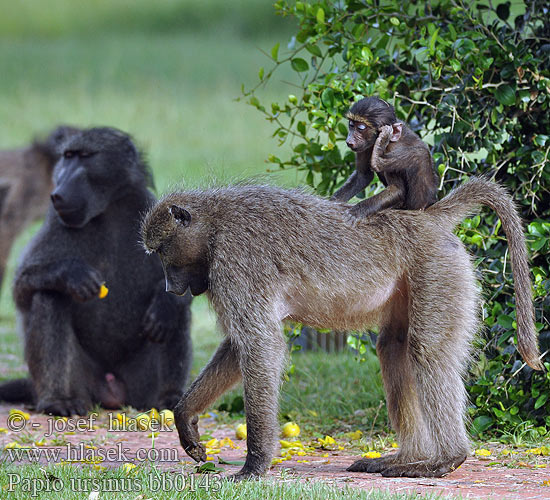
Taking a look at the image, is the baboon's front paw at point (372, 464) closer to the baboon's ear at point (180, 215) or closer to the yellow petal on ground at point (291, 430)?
the yellow petal on ground at point (291, 430)

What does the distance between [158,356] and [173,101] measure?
1305cm

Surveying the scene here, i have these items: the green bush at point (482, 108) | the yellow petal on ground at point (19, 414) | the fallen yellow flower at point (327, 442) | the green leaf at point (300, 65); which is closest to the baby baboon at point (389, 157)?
the green bush at point (482, 108)

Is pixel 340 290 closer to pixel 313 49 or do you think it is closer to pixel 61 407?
pixel 313 49

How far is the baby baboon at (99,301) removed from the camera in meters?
5.36

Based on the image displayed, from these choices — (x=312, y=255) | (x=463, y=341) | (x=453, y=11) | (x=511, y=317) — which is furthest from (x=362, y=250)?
(x=453, y=11)

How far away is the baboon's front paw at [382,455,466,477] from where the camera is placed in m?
3.38

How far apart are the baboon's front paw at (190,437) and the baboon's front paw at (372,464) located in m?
0.61

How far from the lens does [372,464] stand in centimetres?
359

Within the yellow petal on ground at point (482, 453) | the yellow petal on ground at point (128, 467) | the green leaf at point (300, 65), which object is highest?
the green leaf at point (300, 65)

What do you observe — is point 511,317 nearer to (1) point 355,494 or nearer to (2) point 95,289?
(1) point 355,494

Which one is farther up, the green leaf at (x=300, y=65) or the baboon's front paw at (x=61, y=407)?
the green leaf at (x=300, y=65)

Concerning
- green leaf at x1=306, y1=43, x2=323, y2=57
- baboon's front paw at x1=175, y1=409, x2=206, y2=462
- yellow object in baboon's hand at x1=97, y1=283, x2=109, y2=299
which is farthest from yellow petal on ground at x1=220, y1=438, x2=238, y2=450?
Answer: green leaf at x1=306, y1=43, x2=323, y2=57

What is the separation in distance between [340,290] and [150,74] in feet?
54.2

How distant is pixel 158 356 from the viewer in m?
5.56
